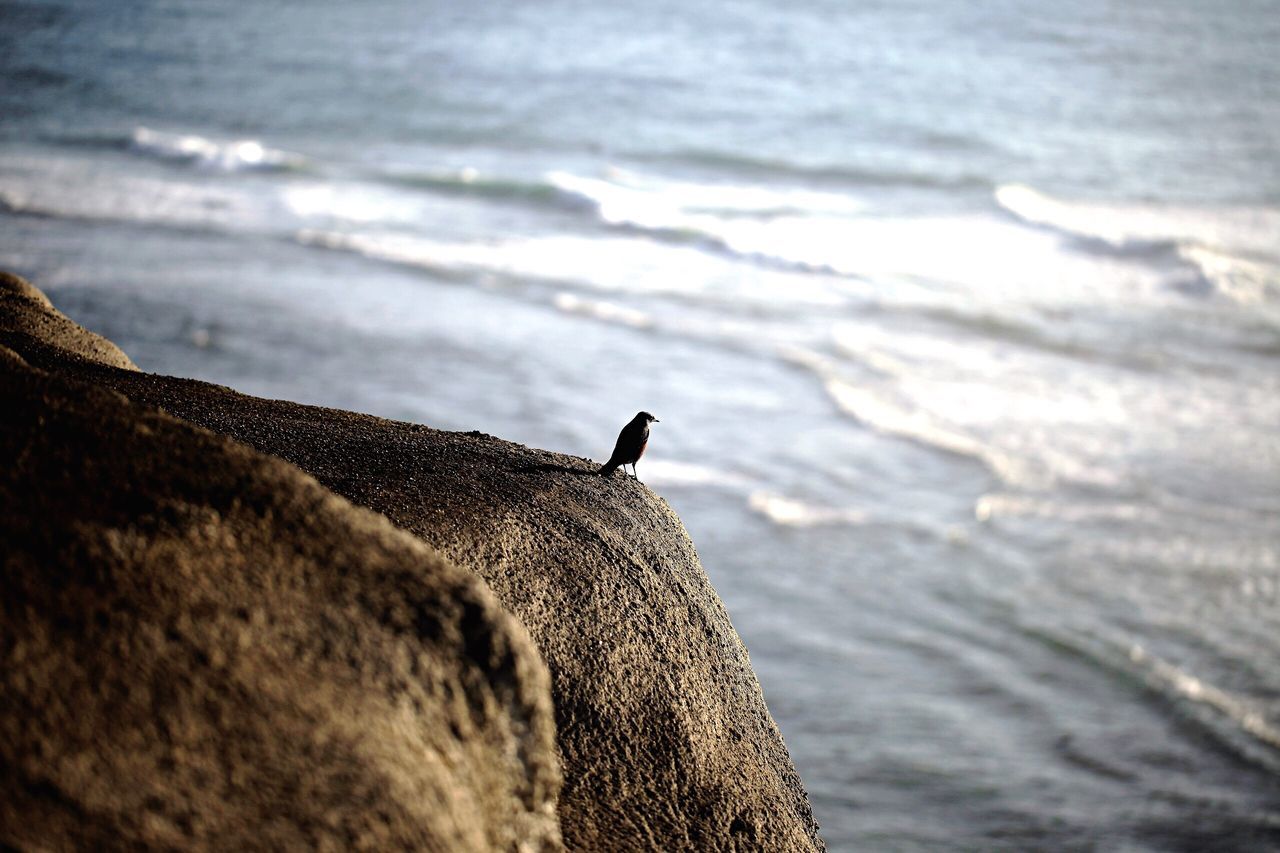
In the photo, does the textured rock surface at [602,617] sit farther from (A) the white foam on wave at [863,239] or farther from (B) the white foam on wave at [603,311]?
(A) the white foam on wave at [863,239]

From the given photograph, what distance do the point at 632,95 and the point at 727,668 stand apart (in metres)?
24.2

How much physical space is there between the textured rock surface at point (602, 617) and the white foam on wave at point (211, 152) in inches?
679

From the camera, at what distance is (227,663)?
Result: 2215 millimetres

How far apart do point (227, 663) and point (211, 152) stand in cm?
2036

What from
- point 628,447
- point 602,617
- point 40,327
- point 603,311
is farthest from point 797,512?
point 602,617

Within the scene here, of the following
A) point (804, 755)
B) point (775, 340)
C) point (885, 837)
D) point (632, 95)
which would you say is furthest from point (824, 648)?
point (632, 95)

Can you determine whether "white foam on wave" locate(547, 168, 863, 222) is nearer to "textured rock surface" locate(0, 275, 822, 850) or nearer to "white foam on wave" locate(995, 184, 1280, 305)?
"white foam on wave" locate(995, 184, 1280, 305)

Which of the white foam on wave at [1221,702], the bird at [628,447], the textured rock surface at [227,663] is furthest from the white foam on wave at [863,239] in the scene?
the textured rock surface at [227,663]

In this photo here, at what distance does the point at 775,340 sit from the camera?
45.2ft

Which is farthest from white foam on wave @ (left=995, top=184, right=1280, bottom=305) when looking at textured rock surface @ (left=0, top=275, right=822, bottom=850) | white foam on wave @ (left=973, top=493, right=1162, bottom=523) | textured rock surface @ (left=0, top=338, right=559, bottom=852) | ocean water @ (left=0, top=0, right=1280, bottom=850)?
textured rock surface @ (left=0, top=338, right=559, bottom=852)

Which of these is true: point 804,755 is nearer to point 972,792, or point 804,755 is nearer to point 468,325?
point 972,792

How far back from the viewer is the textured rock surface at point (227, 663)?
A: 2.01 meters

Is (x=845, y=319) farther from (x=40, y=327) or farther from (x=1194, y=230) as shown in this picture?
(x=40, y=327)

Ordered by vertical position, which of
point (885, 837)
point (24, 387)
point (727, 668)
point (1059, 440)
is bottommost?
point (885, 837)
